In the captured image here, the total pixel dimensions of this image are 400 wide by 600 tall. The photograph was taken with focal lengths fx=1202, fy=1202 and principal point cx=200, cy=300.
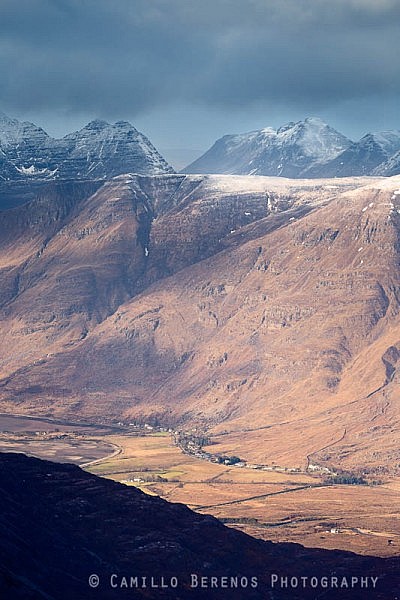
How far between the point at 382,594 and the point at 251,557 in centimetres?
1738

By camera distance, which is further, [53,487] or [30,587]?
[53,487]

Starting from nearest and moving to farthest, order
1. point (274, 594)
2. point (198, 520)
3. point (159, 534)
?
point (274, 594) → point (159, 534) → point (198, 520)

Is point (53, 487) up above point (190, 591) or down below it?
above

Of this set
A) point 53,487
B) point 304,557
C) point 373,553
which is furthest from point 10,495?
point 373,553

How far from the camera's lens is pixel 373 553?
19162cm

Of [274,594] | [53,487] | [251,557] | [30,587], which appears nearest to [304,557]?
[251,557]

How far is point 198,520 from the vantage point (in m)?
165

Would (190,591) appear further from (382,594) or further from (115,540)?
(382,594)

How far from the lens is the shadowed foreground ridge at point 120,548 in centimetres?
13262

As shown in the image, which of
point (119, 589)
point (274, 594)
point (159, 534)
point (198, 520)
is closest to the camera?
point (119, 589)

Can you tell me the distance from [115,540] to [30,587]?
3022 cm

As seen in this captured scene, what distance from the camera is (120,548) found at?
14762 centimetres

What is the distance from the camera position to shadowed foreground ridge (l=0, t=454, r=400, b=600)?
133 m

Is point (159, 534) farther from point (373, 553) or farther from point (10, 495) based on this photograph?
point (373, 553)
